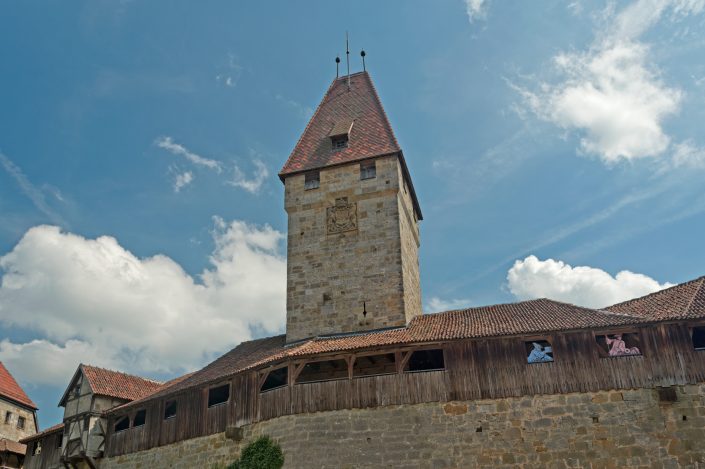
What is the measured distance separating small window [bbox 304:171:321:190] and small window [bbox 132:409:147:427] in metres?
9.81

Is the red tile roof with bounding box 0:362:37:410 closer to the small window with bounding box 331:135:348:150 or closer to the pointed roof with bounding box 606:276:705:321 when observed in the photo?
the small window with bounding box 331:135:348:150

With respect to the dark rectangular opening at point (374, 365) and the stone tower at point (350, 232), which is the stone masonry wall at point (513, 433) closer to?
the dark rectangular opening at point (374, 365)

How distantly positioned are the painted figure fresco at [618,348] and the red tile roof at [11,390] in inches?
1129

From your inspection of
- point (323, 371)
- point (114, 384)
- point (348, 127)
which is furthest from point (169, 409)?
point (348, 127)

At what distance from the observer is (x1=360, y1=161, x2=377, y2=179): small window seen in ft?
79.5

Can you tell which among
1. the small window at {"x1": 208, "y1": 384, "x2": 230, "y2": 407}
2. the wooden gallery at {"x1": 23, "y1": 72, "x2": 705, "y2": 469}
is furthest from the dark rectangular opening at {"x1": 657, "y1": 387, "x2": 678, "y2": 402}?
the small window at {"x1": 208, "y1": 384, "x2": 230, "y2": 407}

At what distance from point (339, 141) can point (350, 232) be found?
4.16 meters

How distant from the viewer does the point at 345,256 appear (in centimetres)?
2323

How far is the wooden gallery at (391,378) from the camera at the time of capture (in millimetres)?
16562

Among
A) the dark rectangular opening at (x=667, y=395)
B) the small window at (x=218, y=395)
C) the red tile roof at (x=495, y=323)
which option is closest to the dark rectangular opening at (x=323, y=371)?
the red tile roof at (x=495, y=323)

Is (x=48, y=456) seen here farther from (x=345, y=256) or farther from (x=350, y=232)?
(x=350, y=232)

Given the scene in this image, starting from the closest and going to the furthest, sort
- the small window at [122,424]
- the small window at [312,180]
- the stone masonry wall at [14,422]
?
the small window at [122,424]
the small window at [312,180]
the stone masonry wall at [14,422]

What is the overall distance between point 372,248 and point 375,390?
6.15 metres

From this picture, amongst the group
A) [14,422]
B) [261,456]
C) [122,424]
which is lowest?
[261,456]
